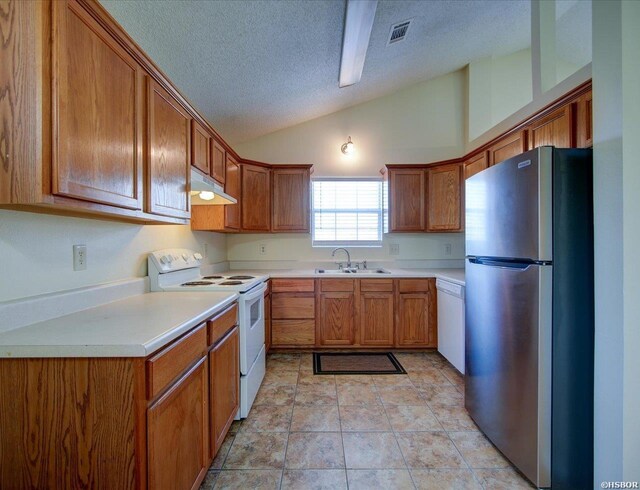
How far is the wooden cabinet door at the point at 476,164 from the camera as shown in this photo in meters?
2.65

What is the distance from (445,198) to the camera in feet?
10.2

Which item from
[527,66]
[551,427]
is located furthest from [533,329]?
[527,66]

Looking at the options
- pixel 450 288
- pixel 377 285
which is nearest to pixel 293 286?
pixel 377 285

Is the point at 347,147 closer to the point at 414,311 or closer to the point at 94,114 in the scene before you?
the point at 414,311

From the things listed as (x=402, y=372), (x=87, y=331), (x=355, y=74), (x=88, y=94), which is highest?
(x=355, y=74)

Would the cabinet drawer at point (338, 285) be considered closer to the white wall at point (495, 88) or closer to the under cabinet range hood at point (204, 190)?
the under cabinet range hood at point (204, 190)

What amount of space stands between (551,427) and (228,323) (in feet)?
5.54

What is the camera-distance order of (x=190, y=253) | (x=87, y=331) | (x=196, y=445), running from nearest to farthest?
(x=87, y=331), (x=196, y=445), (x=190, y=253)

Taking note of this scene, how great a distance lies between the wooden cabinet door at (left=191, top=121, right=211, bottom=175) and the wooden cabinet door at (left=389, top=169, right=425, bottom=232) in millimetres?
2006

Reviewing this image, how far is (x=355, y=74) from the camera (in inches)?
94.4

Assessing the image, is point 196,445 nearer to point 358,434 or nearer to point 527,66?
point 358,434

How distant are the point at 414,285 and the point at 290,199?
1.65 m

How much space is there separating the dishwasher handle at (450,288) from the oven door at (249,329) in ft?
5.58

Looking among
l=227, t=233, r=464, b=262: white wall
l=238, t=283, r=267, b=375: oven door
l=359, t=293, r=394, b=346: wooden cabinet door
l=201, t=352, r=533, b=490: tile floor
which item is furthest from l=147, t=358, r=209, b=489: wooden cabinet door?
l=227, t=233, r=464, b=262: white wall
